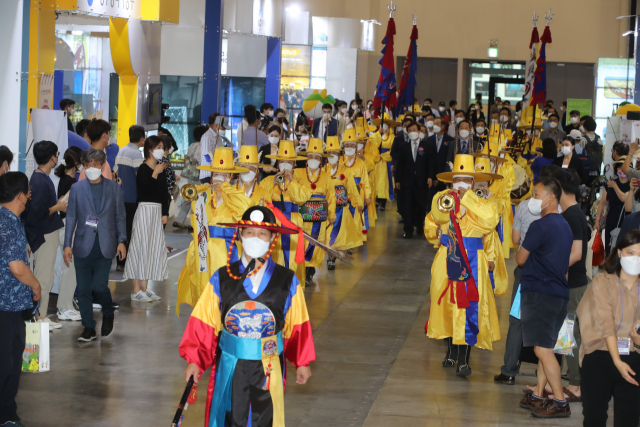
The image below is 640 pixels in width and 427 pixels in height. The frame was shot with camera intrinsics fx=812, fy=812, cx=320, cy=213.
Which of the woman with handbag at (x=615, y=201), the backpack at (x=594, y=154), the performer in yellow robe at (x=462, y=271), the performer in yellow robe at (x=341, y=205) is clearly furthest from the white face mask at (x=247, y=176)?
the backpack at (x=594, y=154)

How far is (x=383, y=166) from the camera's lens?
16609mm

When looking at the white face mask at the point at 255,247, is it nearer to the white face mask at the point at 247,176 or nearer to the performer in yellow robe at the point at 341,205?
the white face mask at the point at 247,176

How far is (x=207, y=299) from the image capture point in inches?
161

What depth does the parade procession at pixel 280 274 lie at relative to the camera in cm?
441

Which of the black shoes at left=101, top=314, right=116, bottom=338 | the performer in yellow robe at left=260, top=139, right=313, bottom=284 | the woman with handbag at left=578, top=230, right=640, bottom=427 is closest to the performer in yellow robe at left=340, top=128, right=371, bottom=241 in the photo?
the performer in yellow robe at left=260, top=139, right=313, bottom=284

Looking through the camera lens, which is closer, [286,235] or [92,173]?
[92,173]

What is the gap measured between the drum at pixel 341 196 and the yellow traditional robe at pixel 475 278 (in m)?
4.06

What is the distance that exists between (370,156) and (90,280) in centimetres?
861

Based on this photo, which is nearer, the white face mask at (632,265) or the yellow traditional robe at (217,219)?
the white face mask at (632,265)

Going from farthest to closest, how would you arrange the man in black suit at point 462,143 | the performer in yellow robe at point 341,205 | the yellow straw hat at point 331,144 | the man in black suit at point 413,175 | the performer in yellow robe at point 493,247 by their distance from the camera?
the man in black suit at point 413,175 → the man in black suit at point 462,143 → the yellow straw hat at point 331,144 → the performer in yellow robe at point 341,205 → the performer in yellow robe at point 493,247

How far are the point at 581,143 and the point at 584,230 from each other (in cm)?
880

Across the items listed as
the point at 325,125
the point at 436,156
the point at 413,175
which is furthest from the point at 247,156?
the point at 325,125

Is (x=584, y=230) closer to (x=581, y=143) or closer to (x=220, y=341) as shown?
(x=220, y=341)

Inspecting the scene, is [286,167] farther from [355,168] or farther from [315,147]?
[355,168]
